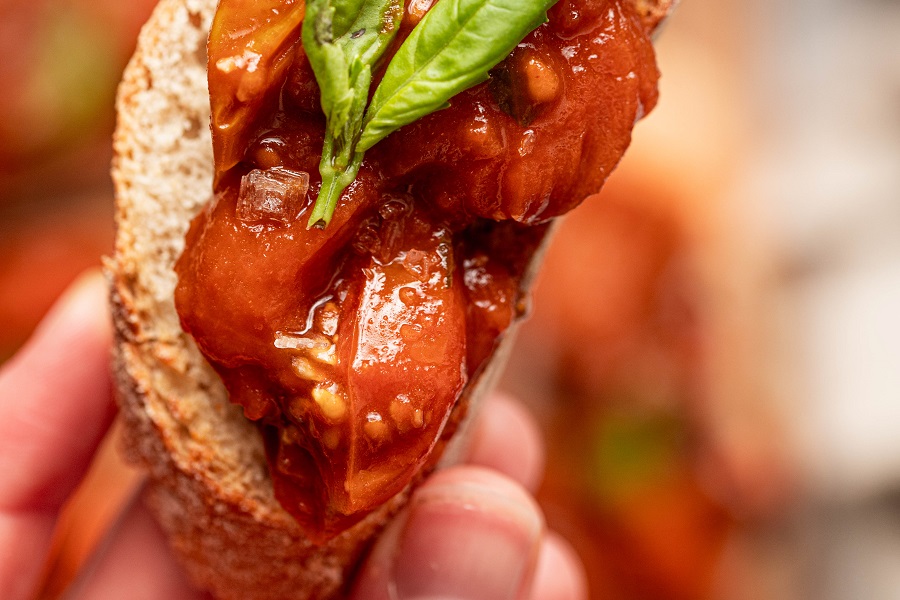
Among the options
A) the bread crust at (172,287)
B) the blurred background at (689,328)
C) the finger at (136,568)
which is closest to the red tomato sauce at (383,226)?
the bread crust at (172,287)

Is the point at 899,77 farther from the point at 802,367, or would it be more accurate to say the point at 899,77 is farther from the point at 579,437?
the point at 579,437

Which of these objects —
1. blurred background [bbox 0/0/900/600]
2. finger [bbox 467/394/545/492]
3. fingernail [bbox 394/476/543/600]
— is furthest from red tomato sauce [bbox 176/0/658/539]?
blurred background [bbox 0/0/900/600]

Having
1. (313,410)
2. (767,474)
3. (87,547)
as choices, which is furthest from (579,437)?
(313,410)

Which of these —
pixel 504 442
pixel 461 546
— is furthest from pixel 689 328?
pixel 461 546

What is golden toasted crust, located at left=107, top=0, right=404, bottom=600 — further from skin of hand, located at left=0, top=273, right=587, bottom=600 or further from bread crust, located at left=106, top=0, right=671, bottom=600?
skin of hand, located at left=0, top=273, right=587, bottom=600

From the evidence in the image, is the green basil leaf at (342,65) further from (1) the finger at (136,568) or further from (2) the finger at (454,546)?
(1) the finger at (136,568)

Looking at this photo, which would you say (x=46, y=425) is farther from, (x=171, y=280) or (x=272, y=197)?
(x=272, y=197)
